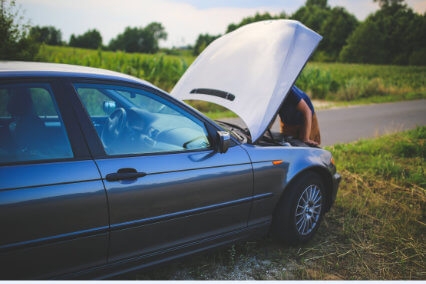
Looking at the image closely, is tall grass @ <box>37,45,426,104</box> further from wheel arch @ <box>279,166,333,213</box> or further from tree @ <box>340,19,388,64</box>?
tree @ <box>340,19,388,64</box>

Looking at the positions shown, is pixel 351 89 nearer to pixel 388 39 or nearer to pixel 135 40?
pixel 388 39

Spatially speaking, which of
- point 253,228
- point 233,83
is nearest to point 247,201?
point 253,228

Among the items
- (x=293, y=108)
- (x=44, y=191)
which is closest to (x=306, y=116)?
(x=293, y=108)

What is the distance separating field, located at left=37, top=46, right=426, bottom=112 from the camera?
42.2 ft

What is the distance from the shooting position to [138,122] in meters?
2.86

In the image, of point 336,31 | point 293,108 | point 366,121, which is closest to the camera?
point 293,108

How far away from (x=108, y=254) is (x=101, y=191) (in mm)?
449

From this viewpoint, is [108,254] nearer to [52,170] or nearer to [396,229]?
[52,170]

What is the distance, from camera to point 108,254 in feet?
7.47

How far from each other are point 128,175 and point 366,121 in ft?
33.2

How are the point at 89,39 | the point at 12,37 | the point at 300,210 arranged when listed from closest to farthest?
the point at 300,210, the point at 12,37, the point at 89,39

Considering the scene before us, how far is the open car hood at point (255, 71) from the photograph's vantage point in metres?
3.40

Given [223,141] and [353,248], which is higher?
[223,141]

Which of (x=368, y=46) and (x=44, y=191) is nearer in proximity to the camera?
(x=44, y=191)
